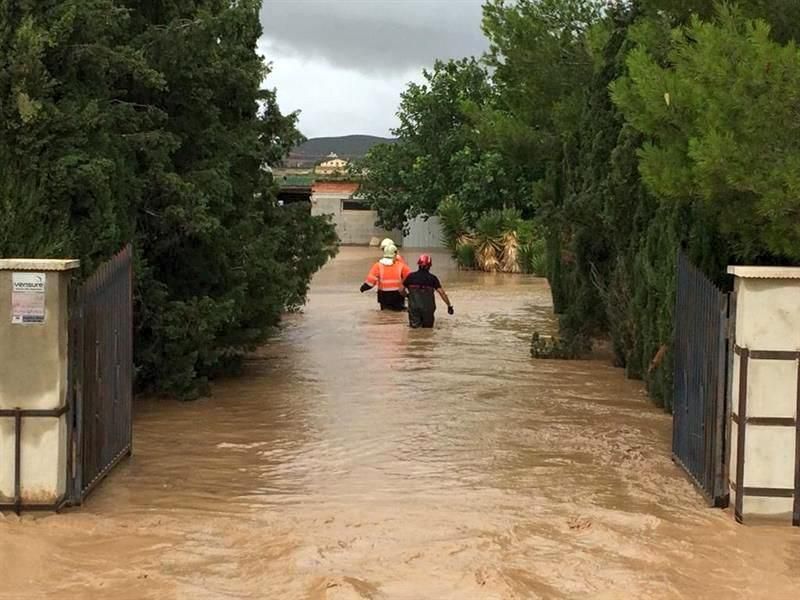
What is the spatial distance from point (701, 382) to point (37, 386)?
4.24 meters

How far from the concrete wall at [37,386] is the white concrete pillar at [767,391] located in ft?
13.2

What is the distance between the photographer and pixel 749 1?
24.2 ft

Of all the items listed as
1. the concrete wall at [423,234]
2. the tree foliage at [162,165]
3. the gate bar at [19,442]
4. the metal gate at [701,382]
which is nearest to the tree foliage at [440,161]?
the concrete wall at [423,234]

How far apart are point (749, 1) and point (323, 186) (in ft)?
170

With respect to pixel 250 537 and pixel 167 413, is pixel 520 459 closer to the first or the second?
pixel 250 537

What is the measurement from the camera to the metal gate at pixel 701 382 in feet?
21.8

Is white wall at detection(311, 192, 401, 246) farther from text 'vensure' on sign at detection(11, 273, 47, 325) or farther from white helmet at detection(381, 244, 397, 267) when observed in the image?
text 'vensure' on sign at detection(11, 273, 47, 325)

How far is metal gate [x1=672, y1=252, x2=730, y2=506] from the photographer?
262 inches

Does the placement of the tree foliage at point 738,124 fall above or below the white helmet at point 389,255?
above

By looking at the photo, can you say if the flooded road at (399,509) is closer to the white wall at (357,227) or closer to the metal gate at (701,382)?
the metal gate at (701,382)

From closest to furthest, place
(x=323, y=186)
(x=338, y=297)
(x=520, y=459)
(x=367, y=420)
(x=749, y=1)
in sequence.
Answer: (x=749, y=1), (x=520, y=459), (x=367, y=420), (x=338, y=297), (x=323, y=186)

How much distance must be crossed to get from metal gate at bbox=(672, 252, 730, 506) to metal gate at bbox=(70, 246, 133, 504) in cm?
396

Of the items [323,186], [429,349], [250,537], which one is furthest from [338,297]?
[323,186]

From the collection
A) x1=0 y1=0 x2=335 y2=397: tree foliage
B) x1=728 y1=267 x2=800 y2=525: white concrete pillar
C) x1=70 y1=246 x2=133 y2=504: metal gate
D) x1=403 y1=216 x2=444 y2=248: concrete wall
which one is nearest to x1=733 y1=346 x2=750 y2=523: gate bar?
x1=728 y1=267 x2=800 y2=525: white concrete pillar
